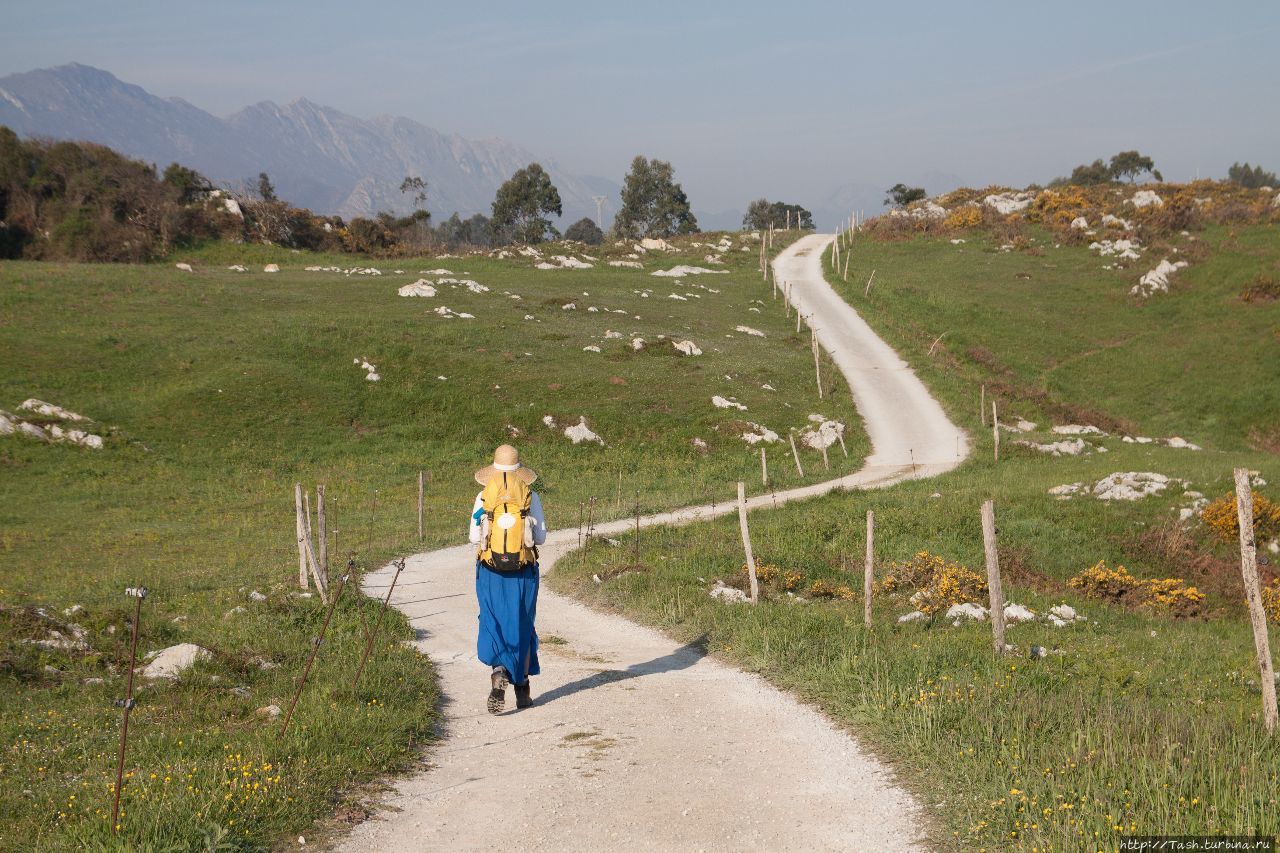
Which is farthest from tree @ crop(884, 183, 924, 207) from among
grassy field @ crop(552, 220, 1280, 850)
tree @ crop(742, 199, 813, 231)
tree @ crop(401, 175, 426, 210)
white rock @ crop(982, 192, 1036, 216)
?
grassy field @ crop(552, 220, 1280, 850)

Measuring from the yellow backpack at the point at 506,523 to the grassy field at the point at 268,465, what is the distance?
1817 millimetres

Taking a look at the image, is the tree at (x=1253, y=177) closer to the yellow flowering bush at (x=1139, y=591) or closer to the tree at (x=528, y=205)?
the tree at (x=528, y=205)

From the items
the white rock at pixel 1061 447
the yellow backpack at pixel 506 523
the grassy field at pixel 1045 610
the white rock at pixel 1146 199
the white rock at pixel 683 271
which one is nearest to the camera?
the grassy field at pixel 1045 610

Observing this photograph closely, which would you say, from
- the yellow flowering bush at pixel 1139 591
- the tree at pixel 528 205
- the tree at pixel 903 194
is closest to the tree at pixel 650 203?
the tree at pixel 528 205

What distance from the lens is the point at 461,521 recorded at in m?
28.5

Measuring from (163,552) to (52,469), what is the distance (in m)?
10.1

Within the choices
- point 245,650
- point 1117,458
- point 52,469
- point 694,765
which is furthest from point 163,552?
point 1117,458

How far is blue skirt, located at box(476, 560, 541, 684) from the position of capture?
34.6ft

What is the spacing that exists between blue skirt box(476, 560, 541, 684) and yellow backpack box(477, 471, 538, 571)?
0.16 m

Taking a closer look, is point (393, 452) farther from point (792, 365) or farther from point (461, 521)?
point (792, 365)

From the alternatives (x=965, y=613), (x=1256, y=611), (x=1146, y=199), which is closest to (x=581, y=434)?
(x=965, y=613)

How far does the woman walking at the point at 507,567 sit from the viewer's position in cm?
1046

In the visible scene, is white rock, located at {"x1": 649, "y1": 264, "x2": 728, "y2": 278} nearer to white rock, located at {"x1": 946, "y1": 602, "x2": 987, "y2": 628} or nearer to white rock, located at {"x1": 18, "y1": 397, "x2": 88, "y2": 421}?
white rock, located at {"x1": 18, "y1": 397, "x2": 88, "y2": 421}

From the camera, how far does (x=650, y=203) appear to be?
13700 centimetres
